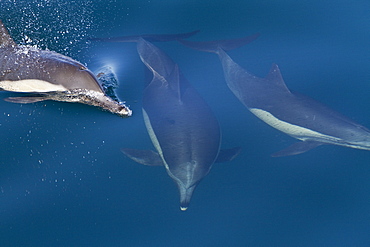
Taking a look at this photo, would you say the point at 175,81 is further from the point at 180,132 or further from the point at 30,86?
the point at 30,86

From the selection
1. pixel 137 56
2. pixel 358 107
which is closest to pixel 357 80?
pixel 358 107

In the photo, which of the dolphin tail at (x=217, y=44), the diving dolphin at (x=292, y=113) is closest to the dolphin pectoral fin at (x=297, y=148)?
the diving dolphin at (x=292, y=113)

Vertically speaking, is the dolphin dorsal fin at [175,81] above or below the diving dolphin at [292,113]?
above

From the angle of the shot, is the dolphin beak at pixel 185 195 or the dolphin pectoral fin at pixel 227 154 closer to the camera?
the dolphin beak at pixel 185 195

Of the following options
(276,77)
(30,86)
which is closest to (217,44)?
(276,77)

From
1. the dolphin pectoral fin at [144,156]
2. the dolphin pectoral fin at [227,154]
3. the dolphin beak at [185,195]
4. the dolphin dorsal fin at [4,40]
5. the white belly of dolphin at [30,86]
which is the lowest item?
the dolphin beak at [185,195]

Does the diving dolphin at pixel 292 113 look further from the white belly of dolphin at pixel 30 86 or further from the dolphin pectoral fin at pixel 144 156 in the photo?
the white belly of dolphin at pixel 30 86

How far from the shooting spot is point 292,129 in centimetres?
732

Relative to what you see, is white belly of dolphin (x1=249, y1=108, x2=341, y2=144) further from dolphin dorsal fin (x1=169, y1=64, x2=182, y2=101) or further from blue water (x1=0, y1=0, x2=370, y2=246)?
dolphin dorsal fin (x1=169, y1=64, x2=182, y2=101)

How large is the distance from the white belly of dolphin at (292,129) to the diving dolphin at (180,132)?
1038 millimetres

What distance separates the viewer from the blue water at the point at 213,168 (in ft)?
18.7

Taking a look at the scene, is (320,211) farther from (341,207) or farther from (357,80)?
(357,80)

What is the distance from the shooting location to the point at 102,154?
21.3 ft

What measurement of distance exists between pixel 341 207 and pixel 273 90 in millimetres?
2529
